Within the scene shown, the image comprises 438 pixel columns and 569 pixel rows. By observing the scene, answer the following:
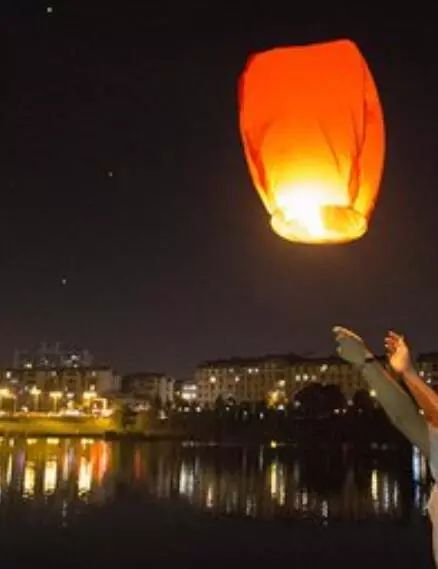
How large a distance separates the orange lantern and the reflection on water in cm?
2106

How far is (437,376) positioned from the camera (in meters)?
88.3

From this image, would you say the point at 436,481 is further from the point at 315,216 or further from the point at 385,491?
the point at 385,491

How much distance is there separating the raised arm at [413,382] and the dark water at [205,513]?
1535 cm

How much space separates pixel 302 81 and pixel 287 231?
516 millimetres

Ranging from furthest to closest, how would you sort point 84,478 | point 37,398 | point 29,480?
1. point 37,398
2. point 84,478
3. point 29,480

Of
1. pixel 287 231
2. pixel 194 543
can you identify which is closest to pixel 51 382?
pixel 194 543

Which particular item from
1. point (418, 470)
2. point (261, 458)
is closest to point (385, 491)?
point (418, 470)

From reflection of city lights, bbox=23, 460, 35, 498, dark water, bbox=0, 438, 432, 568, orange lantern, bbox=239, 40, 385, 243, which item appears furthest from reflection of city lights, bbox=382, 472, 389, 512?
orange lantern, bbox=239, 40, 385, 243

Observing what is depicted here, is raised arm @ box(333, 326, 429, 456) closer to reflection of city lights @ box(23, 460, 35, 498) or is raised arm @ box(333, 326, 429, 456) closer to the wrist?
the wrist

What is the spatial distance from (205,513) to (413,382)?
2441cm

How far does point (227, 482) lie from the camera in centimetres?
3734

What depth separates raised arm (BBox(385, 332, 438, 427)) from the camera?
2.80 m

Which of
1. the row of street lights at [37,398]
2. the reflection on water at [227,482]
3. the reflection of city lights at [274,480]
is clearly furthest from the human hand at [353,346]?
the row of street lights at [37,398]

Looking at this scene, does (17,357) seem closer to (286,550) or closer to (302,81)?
(286,550)
